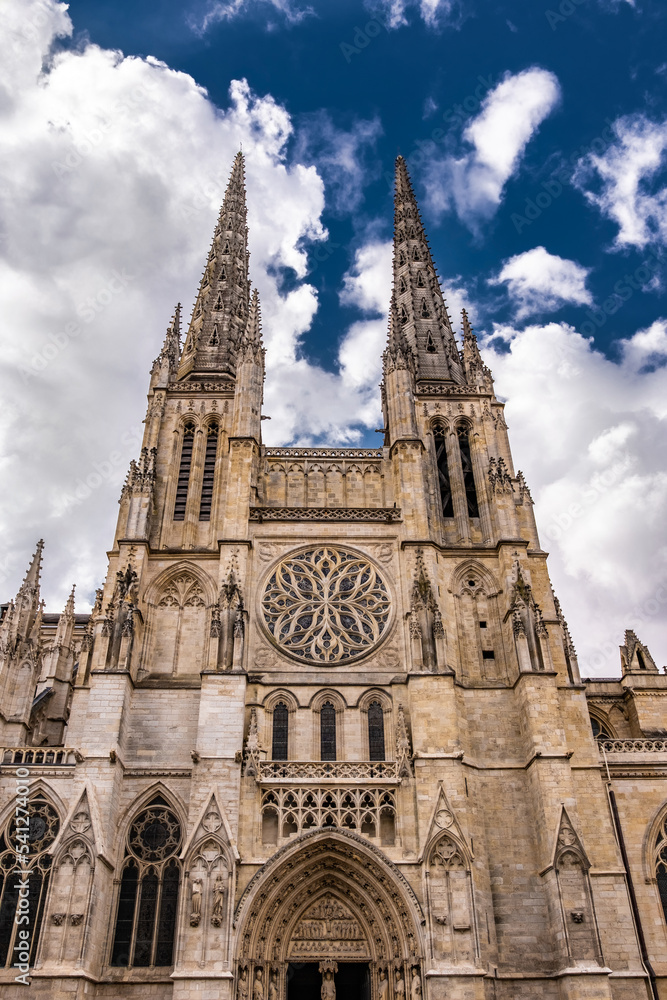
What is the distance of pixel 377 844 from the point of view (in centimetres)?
1720

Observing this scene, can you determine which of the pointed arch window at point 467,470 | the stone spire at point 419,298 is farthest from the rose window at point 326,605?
the stone spire at point 419,298

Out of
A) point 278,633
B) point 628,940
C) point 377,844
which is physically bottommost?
point 628,940

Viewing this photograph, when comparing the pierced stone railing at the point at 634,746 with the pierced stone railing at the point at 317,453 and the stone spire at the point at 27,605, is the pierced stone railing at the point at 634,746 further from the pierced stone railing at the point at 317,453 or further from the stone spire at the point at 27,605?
the stone spire at the point at 27,605

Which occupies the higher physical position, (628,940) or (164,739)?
(164,739)

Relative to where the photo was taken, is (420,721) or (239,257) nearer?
(420,721)

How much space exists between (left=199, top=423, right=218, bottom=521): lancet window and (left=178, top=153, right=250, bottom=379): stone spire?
165 inches

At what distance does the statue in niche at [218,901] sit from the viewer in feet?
52.5

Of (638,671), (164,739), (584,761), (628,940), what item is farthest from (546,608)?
(164,739)

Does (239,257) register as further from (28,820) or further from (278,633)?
(28,820)

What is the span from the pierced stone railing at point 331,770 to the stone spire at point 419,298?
1521 cm

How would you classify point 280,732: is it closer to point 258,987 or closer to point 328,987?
point 258,987

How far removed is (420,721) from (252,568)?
6.48 meters

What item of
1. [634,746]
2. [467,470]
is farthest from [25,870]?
[467,470]

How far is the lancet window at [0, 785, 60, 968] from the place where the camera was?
1638 centimetres
